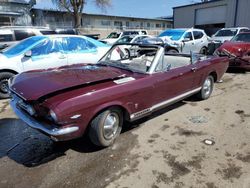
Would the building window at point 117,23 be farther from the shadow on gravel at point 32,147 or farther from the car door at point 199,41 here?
the shadow on gravel at point 32,147

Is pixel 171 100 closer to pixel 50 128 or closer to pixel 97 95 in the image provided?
pixel 97 95

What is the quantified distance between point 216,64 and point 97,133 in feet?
12.5

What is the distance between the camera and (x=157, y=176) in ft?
9.64

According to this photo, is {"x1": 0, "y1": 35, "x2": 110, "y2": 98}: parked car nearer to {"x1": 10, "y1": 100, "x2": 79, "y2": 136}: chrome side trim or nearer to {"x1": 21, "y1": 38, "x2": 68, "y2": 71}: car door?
{"x1": 21, "y1": 38, "x2": 68, "y2": 71}: car door

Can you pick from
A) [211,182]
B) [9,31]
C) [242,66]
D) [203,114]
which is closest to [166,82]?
[203,114]

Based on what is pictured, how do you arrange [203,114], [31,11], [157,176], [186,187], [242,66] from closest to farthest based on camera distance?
1. [186,187]
2. [157,176]
3. [203,114]
4. [242,66]
5. [31,11]

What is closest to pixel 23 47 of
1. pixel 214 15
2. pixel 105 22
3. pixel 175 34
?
pixel 175 34

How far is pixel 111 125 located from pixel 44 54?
13.2ft

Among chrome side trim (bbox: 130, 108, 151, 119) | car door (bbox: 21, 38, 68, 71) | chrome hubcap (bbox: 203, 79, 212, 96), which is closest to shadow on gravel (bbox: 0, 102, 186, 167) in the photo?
chrome side trim (bbox: 130, 108, 151, 119)

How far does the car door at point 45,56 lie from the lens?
20.8 feet

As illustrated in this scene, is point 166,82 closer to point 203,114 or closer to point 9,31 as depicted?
point 203,114

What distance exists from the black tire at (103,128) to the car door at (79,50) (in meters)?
3.95

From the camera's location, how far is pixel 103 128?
3.38 meters

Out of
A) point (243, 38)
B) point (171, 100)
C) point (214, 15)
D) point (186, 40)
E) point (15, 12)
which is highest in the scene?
point (15, 12)
